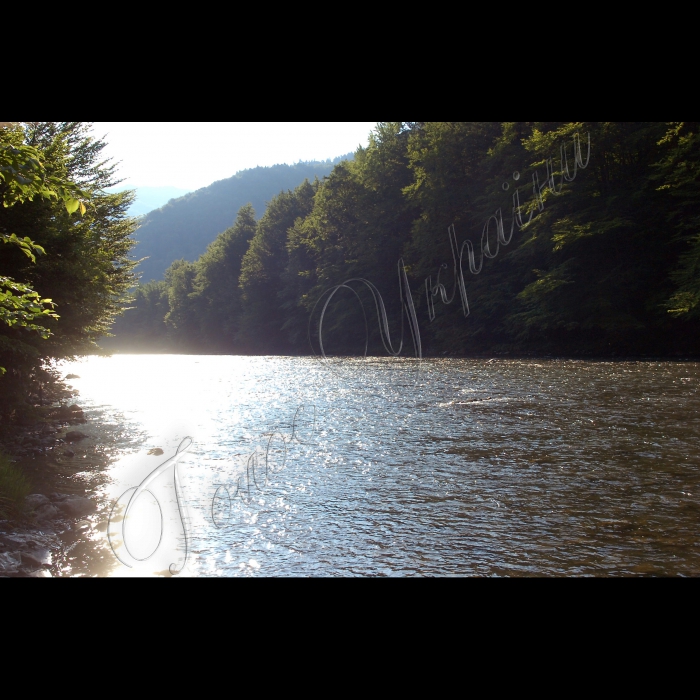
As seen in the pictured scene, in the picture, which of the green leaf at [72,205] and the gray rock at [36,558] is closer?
the green leaf at [72,205]

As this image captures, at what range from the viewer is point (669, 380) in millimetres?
18359

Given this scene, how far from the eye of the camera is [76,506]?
7.89 meters

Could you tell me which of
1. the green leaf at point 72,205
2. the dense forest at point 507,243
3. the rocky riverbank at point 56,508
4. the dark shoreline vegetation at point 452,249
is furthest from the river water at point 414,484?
the dense forest at point 507,243

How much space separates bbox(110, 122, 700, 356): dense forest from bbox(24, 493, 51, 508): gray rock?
23950 millimetres

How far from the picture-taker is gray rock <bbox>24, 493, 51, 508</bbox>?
7656mm

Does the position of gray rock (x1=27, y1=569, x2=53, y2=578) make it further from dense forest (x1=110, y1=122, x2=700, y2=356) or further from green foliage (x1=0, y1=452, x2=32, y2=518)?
dense forest (x1=110, y1=122, x2=700, y2=356)

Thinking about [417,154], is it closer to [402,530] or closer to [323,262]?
[323,262]

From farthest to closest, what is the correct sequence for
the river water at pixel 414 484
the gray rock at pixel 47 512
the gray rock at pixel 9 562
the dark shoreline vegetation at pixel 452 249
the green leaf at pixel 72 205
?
the dark shoreline vegetation at pixel 452 249 < the gray rock at pixel 47 512 < the river water at pixel 414 484 < the gray rock at pixel 9 562 < the green leaf at pixel 72 205

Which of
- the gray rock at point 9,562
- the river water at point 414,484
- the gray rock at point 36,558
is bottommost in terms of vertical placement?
the river water at point 414,484

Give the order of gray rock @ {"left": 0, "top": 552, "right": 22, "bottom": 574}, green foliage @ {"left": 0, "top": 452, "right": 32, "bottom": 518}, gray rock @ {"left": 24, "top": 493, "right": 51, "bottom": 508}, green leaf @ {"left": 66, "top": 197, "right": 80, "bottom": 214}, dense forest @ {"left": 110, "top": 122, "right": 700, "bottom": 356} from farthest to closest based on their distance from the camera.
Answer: dense forest @ {"left": 110, "top": 122, "right": 700, "bottom": 356} → gray rock @ {"left": 24, "top": 493, "right": 51, "bottom": 508} → green foliage @ {"left": 0, "top": 452, "right": 32, "bottom": 518} → gray rock @ {"left": 0, "top": 552, "right": 22, "bottom": 574} → green leaf @ {"left": 66, "top": 197, "right": 80, "bottom": 214}

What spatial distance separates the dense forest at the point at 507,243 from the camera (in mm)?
28944

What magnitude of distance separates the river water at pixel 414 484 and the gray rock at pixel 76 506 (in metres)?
0.24

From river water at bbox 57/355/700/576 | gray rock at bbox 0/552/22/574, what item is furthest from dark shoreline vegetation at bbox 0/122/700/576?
river water at bbox 57/355/700/576

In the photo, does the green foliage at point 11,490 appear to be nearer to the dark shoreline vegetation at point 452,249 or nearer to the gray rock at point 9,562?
the dark shoreline vegetation at point 452,249
